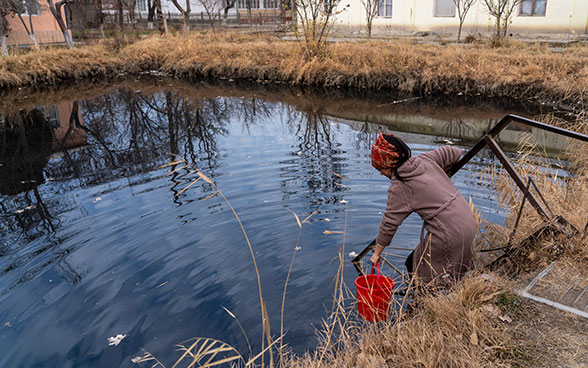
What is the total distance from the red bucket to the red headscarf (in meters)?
0.88

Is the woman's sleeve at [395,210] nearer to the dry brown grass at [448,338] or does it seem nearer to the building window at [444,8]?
the dry brown grass at [448,338]

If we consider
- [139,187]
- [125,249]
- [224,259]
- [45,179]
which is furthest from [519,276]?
[45,179]

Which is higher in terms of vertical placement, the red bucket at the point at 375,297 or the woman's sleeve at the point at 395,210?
the woman's sleeve at the point at 395,210

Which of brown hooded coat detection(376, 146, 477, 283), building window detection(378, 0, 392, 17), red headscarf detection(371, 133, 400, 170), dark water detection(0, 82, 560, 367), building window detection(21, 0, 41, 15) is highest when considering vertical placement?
Answer: building window detection(21, 0, 41, 15)

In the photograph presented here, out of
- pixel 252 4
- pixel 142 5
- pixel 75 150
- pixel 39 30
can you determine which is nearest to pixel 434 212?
pixel 75 150

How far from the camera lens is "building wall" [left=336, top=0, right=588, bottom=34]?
2072 cm

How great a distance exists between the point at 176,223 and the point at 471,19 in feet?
68.8

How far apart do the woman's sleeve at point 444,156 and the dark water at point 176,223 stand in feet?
2.85

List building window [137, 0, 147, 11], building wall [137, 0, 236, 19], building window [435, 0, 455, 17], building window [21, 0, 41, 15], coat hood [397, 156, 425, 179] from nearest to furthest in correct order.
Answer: coat hood [397, 156, 425, 179]
building window [435, 0, 455, 17]
building window [21, 0, 41, 15]
building wall [137, 0, 236, 19]
building window [137, 0, 147, 11]

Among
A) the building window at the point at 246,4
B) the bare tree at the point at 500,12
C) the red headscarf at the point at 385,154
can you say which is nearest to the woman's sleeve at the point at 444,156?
the red headscarf at the point at 385,154

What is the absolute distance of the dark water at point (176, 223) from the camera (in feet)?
14.9

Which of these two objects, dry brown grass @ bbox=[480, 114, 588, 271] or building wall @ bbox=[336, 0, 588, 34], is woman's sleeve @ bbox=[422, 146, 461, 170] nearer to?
dry brown grass @ bbox=[480, 114, 588, 271]

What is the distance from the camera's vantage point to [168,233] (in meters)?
6.25

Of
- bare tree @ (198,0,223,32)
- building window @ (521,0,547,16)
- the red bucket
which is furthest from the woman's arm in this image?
bare tree @ (198,0,223,32)
